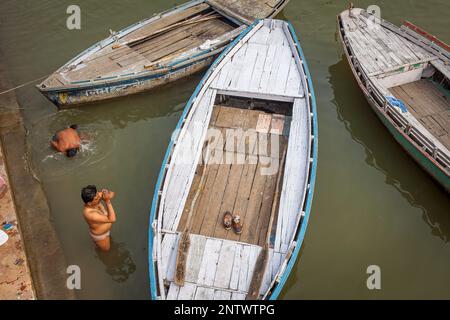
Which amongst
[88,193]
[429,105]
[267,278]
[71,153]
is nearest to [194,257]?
[267,278]

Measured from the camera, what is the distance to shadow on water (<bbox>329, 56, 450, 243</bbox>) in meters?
10.4

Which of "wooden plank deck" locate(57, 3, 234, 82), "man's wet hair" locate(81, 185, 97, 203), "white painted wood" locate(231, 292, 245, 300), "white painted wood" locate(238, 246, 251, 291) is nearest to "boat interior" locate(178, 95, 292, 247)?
"white painted wood" locate(238, 246, 251, 291)

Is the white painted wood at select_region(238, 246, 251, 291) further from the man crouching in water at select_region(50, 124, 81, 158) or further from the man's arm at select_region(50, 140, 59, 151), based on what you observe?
the man's arm at select_region(50, 140, 59, 151)

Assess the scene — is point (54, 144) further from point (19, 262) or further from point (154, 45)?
point (154, 45)

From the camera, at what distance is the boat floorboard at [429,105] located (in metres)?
11.3

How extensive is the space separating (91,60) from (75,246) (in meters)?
5.91

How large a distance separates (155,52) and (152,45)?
0.43 metres

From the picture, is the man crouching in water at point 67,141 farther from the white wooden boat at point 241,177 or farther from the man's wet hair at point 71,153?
the white wooden boat at point 241,177

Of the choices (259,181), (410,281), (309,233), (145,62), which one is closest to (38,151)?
(145,62)

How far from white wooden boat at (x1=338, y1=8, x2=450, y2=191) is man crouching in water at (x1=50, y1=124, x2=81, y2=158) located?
26.5 ft

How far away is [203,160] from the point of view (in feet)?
33.3

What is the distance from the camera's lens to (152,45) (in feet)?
45.5

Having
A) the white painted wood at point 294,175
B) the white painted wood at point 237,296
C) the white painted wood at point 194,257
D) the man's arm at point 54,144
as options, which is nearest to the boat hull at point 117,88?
the man's arm at point 54,144
